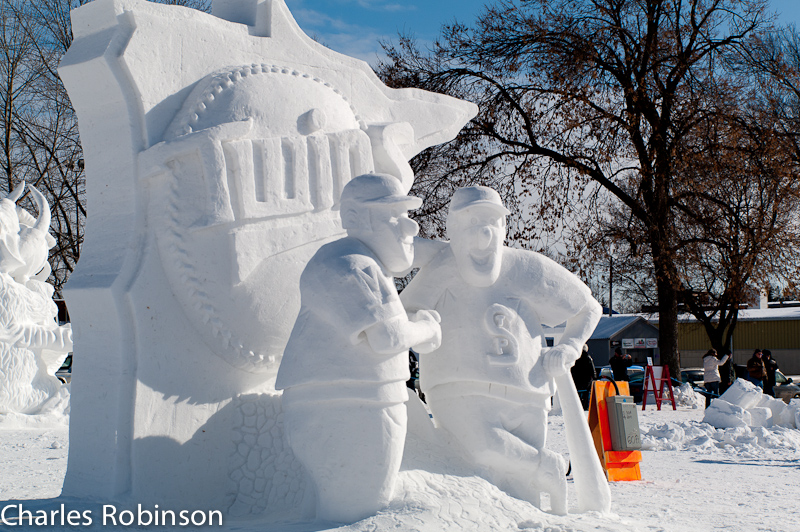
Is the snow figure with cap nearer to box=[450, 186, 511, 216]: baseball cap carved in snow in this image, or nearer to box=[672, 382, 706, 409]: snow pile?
box=[450, 186, 511, 216]: baseball cap carved in snow

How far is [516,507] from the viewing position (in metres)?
3.74

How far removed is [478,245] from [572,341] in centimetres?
80

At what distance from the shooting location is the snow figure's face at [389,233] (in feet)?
11.8

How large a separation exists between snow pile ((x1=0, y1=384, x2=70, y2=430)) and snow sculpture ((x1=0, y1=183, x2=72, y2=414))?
0.08 meters

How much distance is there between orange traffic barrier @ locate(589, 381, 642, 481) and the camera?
635cm

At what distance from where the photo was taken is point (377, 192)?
3621mm

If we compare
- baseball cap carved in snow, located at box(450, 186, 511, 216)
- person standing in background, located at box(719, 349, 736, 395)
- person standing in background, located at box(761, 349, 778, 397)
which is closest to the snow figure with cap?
baseball cap carved in snow, located at box(450, 186, 511, 216)

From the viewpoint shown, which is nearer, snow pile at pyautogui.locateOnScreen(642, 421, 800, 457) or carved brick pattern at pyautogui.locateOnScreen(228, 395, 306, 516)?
carved brick pattern at pyautogui.locateOnScreen(228, 395, 306, 516)

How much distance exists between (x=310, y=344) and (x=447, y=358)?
0.95 m

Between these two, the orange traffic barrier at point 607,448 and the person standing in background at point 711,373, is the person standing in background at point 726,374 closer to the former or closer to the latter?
the person standing in background at point 711,373

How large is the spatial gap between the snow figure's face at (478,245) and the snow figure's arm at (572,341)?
529mm

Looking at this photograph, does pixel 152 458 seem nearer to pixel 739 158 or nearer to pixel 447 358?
pixel 447 358

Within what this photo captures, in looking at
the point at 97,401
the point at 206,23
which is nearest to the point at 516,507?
the point at 97,401

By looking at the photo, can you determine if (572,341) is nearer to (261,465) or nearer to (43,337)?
(261,465)
